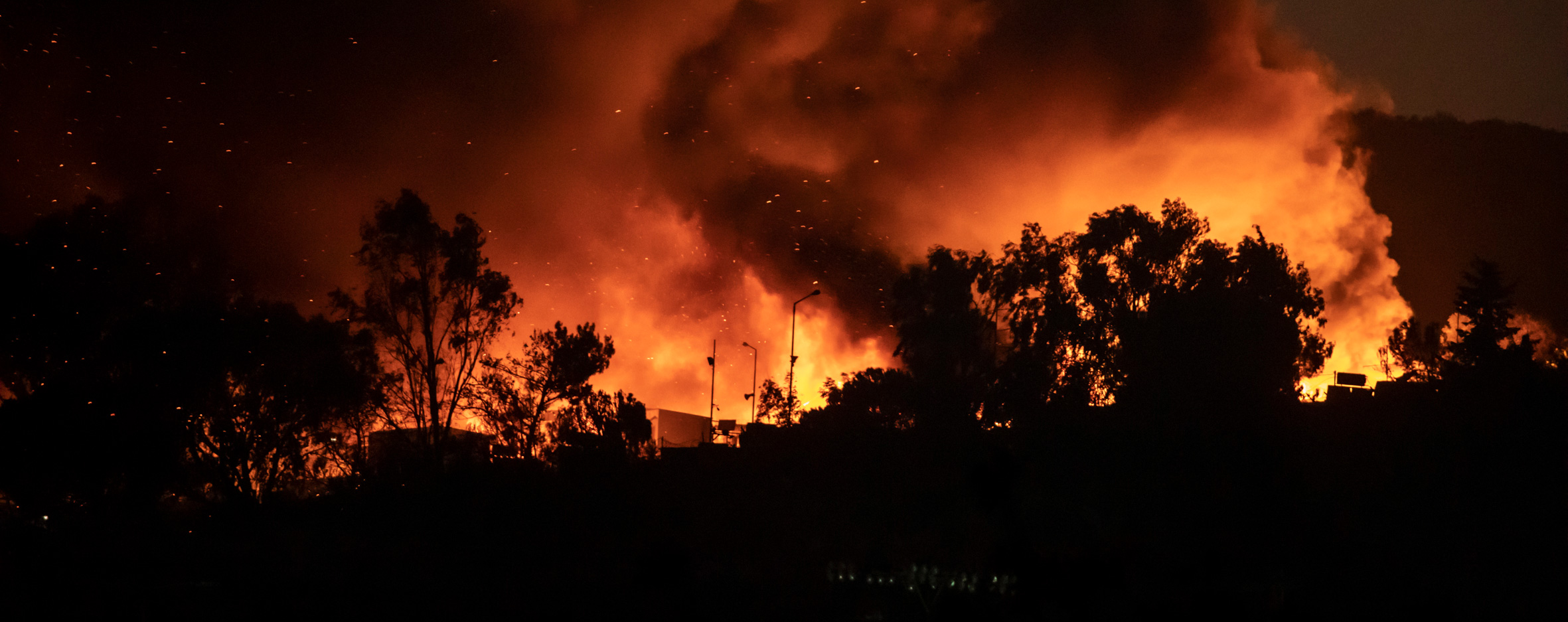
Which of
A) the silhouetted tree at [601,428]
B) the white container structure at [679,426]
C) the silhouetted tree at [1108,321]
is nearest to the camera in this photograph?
the silhouetted tree at [601,428]

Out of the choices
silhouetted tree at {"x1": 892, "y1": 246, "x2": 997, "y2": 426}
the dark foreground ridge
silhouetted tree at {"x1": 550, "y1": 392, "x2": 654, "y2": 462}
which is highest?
silhouetted tree at {"x1": 892, "y1": 246, "x2": 997, "y2": 426}

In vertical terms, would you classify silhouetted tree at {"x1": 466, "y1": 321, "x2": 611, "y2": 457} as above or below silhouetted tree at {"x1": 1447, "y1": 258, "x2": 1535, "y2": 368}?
below

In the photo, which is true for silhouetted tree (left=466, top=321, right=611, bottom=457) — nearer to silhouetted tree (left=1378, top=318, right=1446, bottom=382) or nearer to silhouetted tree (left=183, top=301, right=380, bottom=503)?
silhouetted tree (left=183, top=301, right=380, bottom=503)

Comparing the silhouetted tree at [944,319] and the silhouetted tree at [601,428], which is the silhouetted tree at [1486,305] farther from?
the silhouetted tree at [601,428]

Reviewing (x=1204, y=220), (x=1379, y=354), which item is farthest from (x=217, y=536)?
(x=1379, y=354)

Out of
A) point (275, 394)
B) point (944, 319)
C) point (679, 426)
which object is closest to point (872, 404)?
point (944, 319)

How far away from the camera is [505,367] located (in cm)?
4147

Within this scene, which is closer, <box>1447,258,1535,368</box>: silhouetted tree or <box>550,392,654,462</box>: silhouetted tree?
<box>550,392,654,462</box>: silhouetted tree

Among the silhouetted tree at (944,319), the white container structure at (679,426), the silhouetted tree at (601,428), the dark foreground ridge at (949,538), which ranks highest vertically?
the silhouetted tree at (944,319)

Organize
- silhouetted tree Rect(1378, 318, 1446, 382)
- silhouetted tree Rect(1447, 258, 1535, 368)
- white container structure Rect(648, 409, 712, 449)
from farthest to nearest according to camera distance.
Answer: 1. white container structure Rect(648, 409, 712, 449)
2. silhouetted tree Rect(1378, 318, 1446, 382)
3. silhouetted tree Rect(1447, 258, 1535, 368)

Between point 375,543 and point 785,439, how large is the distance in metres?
20.7

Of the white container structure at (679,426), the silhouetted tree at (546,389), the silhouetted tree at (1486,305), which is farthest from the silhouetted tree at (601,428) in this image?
the silhouetted tree at (1486,305)

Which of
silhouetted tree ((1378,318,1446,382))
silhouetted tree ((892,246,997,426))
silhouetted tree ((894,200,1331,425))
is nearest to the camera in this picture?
silhouetted tree ((894,200,1331,425))

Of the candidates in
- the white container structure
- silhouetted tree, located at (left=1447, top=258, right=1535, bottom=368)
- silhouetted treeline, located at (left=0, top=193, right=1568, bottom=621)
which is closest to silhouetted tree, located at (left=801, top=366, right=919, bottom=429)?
silhouetted treeline, located at (left=0, top=193, right=1568, bottom=621)
